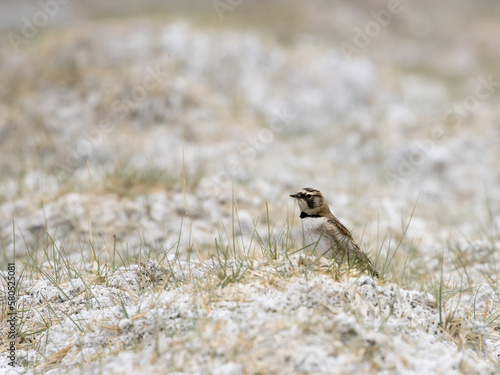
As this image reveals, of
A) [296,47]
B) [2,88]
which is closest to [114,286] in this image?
[2,88]

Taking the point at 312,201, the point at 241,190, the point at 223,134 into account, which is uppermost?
the point at 223,134

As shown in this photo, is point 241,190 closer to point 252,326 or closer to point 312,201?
point 312,201

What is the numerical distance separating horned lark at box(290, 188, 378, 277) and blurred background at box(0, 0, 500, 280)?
1.25 feet

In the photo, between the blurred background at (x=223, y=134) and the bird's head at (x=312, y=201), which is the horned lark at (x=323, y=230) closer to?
the bird's head at (x=312, y=201)

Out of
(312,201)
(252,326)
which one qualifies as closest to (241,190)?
(312,201)

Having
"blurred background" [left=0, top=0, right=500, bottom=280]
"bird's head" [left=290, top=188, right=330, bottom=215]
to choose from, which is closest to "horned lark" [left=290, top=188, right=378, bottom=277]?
"bird's head" [left=290, top=188, right=330, bottom=215]

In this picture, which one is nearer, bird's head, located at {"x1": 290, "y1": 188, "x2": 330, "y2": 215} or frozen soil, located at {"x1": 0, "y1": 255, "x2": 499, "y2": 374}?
frozen soil, located at {"x1": 0, "y1": 255, "x2": 499, "y2": 374}

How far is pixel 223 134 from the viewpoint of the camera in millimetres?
13570

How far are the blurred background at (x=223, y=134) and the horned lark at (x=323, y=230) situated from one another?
15.0 inches

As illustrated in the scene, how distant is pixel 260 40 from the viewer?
18750 millimetres

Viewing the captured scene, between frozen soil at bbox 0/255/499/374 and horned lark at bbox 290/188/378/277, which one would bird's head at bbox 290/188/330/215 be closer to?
horned lark at bbox 290/188/378/277

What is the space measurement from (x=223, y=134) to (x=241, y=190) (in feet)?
14.7

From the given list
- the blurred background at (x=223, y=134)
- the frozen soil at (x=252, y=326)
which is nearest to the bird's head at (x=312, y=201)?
the blurred background at (x=223, y=134)

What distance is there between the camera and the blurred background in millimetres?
8148
